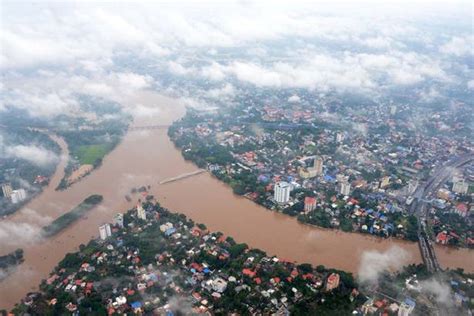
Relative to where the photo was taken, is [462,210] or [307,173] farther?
[307,173]

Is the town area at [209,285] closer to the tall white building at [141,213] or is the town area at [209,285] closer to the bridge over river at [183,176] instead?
the tall white building at [141,213]

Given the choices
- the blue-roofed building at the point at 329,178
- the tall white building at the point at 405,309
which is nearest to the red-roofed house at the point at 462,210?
the blue-roofed building at the point at 329,178

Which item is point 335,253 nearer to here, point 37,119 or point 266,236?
point 266,236

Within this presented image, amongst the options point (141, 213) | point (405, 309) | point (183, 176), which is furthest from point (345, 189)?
point (141, 213)

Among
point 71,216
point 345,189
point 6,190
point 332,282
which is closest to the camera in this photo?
point 332,282

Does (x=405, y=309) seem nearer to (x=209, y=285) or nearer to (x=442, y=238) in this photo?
(x=442, y=238)
